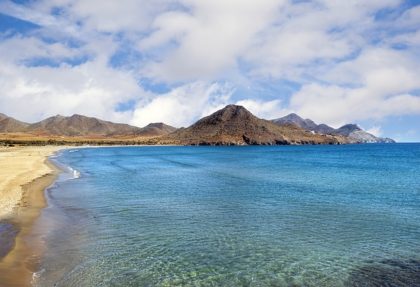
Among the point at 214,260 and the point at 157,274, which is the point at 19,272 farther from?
the point at 214,260

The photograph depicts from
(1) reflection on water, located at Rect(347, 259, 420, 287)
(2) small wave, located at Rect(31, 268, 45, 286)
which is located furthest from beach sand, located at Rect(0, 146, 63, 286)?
(1) reflection on water, located at Rect(347, 259, 420, 287)

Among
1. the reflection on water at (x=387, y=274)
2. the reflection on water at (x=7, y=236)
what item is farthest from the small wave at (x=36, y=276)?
the reflection on water at (x=387, y=274)

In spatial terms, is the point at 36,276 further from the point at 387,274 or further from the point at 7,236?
the point at 387,274

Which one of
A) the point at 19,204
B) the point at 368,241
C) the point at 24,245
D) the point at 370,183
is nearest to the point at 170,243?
the point at 24,245

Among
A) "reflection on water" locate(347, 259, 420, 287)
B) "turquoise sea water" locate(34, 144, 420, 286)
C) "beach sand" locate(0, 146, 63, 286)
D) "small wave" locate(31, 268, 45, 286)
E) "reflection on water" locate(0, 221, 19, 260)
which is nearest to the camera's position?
"small wave" locate(31, 268, 45, 286)

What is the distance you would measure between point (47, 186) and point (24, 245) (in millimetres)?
26379

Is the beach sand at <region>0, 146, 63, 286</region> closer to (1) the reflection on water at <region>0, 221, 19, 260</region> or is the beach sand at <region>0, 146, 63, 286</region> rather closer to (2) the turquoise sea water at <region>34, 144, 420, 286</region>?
(1) the reflection on water at <region>0, 221, 19, 260</region>

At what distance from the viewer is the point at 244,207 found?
33.3m

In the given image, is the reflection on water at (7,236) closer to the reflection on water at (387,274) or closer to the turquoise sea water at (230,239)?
the turquoise sea water at (230,239)

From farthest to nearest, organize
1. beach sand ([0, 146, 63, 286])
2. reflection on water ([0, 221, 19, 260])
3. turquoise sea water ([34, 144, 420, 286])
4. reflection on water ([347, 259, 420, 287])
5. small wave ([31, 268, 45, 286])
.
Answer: reflection on water ([0, 221, 19, 260]) → turquoise sea water ([34, 144, 420, 286]) → beach sand ([0, 146, 63, 286]) → reflection on water ([347, 259, 420, 287]) → small wave ([31, 268, 45, 286])

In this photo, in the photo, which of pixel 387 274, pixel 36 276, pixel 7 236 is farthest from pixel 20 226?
pixel 387 274

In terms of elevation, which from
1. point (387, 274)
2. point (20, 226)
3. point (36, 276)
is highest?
point (387, 274)

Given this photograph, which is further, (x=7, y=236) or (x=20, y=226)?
(x=20, y=226)

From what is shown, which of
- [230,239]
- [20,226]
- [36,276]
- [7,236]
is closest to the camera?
[36,276]
